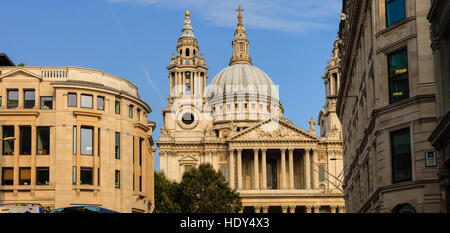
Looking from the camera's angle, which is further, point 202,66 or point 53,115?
point 202,66

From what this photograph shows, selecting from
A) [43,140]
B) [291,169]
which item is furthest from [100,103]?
[291,169]

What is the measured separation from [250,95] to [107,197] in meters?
131

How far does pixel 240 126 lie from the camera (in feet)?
589

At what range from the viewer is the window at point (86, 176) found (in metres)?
62.0

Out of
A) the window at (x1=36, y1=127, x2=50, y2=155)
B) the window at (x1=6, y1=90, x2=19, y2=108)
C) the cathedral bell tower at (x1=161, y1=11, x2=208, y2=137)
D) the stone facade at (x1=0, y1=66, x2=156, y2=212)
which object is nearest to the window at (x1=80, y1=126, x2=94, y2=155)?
the stone facade at (x1=0, y1=66, x2=156, y2=212)

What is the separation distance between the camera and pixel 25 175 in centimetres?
6103

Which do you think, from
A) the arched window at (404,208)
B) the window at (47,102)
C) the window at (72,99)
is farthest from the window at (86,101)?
the arched window at (404,208)

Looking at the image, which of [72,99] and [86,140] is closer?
[86,140]

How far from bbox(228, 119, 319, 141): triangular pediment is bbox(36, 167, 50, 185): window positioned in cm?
8871

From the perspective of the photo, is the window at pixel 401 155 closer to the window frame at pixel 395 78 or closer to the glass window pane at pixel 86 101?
the window frame at pixel 395 78

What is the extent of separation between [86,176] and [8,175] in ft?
19.3

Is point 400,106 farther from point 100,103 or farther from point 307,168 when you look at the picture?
point 307,168
